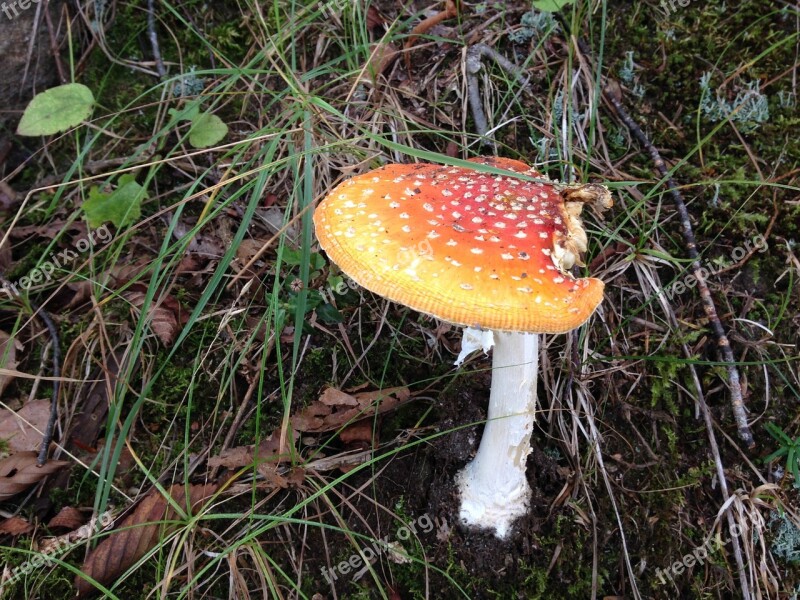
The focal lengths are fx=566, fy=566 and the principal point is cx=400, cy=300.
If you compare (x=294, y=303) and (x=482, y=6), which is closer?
(x=294, y=303)

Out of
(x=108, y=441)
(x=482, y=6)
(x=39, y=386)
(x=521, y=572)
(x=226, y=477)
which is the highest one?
(x=482, y=6)

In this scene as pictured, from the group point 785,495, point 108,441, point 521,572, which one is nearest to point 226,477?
point 108,441

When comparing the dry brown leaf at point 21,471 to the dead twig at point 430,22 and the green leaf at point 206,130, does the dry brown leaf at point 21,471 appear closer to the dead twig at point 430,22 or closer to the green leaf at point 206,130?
the green leaf at point 206,130

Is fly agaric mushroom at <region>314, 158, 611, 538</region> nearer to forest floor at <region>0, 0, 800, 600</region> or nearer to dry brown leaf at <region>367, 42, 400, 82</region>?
forest floor at <region>0, 0, 800, 600</region>

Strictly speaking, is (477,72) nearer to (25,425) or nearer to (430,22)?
(430,22)

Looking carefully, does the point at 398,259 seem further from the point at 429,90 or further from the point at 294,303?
the point at 429,90

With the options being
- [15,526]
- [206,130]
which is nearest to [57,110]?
[206,130]

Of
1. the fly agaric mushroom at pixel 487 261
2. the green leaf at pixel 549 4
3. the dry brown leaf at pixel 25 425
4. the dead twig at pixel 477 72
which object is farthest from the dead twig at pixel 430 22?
the dry brown leaf at pixel 25 425
